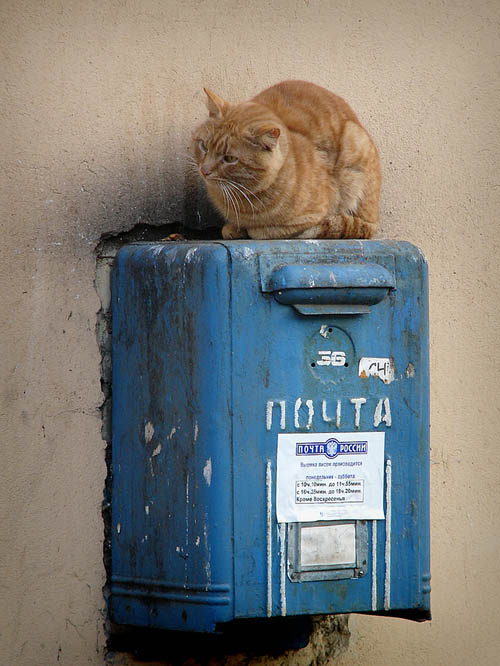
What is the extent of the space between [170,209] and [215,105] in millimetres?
338

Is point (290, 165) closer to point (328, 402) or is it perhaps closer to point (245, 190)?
point (245, 190)

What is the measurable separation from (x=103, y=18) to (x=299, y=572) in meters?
1.62

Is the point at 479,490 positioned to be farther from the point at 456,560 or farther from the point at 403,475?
the point at 403,475

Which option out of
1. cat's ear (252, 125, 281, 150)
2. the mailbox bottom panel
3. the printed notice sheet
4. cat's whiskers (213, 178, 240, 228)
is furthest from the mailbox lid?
cat's ear (252, 125, 281, 150)

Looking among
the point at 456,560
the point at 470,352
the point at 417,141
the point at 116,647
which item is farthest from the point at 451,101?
the point at 116,647

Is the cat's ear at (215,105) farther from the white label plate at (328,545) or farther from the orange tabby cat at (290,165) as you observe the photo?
the white label plate at (328,545)

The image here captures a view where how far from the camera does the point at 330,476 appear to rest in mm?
2109

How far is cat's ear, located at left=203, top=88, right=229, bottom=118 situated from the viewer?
2391 millimetres

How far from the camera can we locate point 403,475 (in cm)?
218

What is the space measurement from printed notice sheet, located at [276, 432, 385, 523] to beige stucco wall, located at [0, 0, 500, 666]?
64cm

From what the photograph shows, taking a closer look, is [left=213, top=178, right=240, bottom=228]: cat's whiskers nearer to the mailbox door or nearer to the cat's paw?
the cat's paw

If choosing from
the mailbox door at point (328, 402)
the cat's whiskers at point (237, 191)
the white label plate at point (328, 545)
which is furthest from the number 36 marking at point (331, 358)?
the cat's whiskers at point (237, 191)

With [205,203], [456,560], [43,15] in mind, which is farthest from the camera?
[456,560]

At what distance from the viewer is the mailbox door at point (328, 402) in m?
2.06
